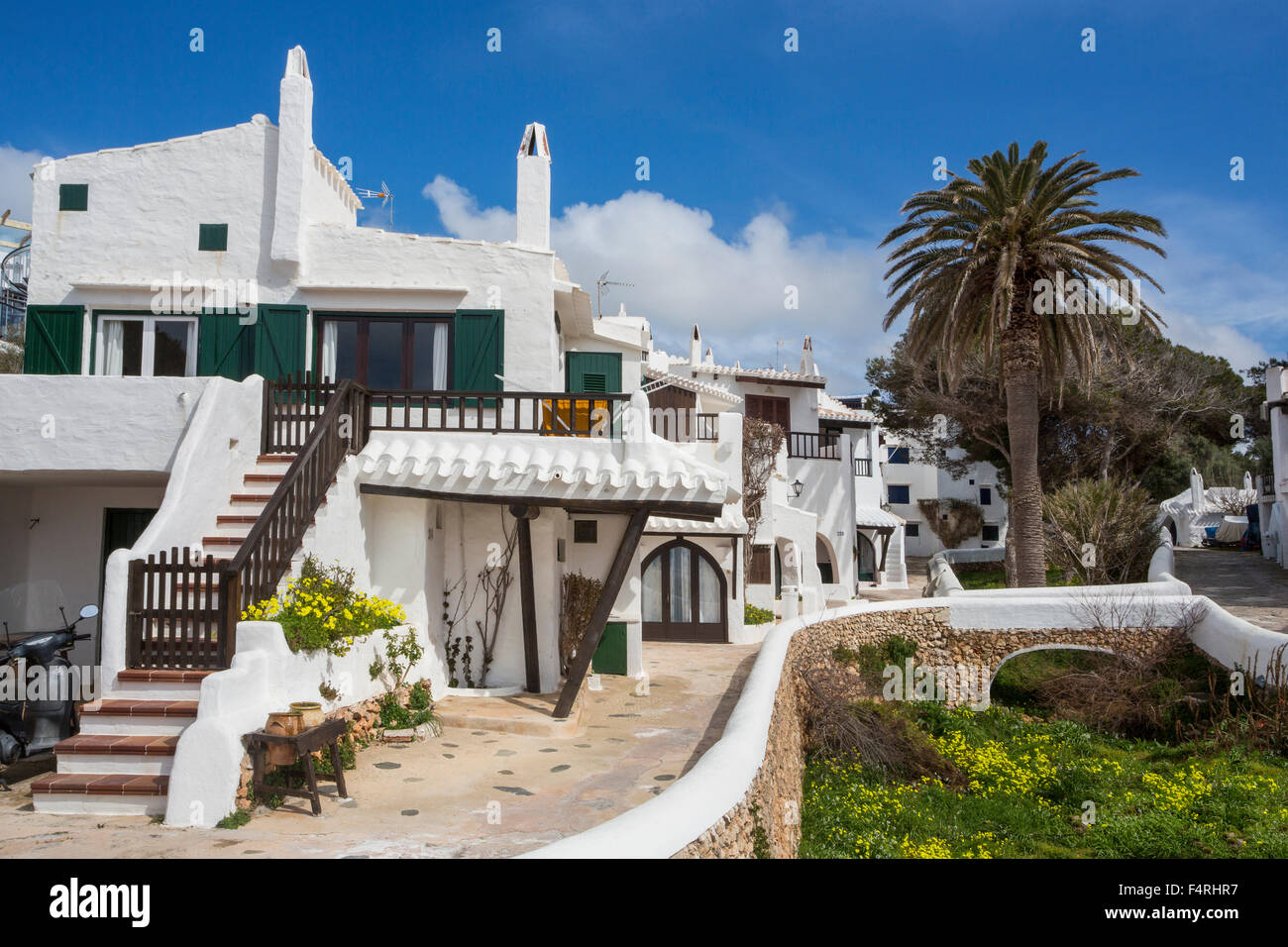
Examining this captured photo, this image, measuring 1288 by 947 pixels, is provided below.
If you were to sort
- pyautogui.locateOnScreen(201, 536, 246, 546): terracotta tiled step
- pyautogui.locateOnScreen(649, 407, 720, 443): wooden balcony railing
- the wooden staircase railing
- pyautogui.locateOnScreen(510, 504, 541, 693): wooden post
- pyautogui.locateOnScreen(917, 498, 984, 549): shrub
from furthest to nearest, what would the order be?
pyautogui.locateOnScreen(917, 498, 984, 549): shrub < pyautogui.locateOnScreen(649, 407, 720, 443): wooden balcony railing < pyautogui.locateOnScreen(510, 504, 541, 693): wooden post < pyautogui.locateOnScreen(201, 536, 246, 546): terracotta tiled step < the wooden staircase railing

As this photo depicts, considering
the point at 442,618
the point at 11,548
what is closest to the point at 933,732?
the point at 442,618

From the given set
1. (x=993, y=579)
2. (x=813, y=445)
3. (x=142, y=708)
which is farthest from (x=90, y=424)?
(x=993, y=579)

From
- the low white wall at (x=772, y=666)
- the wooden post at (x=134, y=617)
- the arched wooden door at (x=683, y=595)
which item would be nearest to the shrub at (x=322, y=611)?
the wooden post at (x=134, y=617)

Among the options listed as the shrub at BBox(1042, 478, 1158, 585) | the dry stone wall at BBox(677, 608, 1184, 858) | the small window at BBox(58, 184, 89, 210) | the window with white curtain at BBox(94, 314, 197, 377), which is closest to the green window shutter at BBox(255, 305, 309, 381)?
the window with white curtain at BBox(94, 314, 197, 377)

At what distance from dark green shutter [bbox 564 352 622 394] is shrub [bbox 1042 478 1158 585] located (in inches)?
537

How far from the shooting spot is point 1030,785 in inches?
518

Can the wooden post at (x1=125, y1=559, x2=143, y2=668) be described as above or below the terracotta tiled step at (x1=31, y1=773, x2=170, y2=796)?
above

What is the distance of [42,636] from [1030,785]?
42.6 ft

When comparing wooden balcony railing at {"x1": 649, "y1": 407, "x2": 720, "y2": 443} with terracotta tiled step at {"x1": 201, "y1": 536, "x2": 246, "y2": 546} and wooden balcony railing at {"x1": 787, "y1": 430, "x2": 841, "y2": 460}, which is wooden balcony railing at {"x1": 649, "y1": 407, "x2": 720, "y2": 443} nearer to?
terracotta tiled step at {"x1": 201, "y1": 536, "x2": 246, "y2": 546}

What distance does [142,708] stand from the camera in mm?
7414

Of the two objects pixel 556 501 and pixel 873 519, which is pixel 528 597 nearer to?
pixel 556 501

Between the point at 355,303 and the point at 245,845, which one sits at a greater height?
the point at 355,303

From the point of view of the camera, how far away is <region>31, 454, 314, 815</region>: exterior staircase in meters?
6.86
